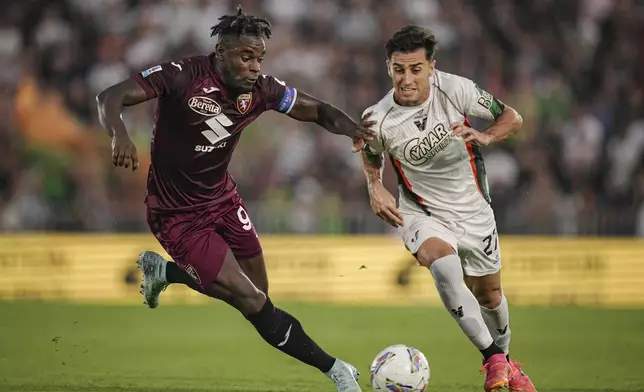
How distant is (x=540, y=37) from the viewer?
17219 mm

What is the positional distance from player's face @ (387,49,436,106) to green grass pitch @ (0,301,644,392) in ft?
7.24

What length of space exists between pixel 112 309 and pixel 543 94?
734 cm

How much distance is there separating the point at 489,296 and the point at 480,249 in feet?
1.43

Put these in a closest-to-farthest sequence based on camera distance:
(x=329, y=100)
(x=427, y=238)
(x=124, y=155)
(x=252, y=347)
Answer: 1. (x=124, y=155)
2. (x=427, y=238)
3. (x=252, y=347)
4. (x=329, y=100)

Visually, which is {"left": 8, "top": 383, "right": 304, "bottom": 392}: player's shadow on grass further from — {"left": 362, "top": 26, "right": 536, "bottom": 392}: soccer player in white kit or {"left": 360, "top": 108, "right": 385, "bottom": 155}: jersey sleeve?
{"left": 360, "top": 108, "right": 385, "bottom": 155}: jersey sleeve

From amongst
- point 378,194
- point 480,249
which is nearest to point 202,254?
point 378,194

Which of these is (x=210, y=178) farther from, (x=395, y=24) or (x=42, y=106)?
(x=395, y=24)

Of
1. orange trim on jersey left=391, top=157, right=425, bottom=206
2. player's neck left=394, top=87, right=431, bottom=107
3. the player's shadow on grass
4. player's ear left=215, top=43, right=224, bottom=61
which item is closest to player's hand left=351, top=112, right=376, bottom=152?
player's neck left=394, top=87, right=431, bottom=107

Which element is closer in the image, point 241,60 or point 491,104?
point 241,60

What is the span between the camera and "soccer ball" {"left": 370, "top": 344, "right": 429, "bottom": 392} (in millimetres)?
6621

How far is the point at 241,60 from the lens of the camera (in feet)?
22.9

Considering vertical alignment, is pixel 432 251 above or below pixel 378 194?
below

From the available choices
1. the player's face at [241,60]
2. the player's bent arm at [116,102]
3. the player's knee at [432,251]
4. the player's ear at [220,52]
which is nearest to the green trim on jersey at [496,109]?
the player's knee at [432,251]

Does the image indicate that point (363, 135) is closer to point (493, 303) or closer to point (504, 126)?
point (504, 126)
